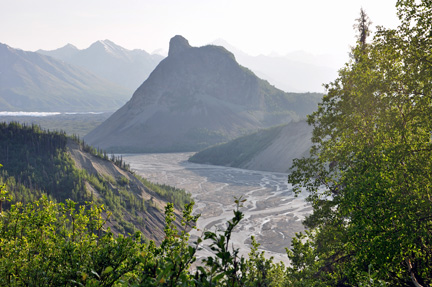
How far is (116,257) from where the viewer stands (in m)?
12.0

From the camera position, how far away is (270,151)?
175 metres

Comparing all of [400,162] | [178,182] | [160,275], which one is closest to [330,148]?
[400,162]

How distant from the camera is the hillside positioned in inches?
2753

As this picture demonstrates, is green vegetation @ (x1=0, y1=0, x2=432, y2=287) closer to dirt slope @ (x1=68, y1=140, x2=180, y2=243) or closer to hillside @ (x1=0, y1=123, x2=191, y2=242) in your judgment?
hillside @ (x1=0, y1=123, x2=191, y2=242)

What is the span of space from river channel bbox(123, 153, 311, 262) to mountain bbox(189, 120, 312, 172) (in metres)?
6.73

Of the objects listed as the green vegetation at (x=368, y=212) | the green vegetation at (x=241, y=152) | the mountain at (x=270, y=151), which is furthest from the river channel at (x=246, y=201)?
the green vegetation at (x=368, y=212)

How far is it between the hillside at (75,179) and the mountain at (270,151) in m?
77.8

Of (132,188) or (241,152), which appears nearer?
(132,188)

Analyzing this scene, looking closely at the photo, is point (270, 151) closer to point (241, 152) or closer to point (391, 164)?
point (241, 152)

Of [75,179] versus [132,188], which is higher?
[75,179]

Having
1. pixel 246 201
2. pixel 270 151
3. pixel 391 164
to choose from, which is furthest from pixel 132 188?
pixel 270 151

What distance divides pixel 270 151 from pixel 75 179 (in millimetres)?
112275

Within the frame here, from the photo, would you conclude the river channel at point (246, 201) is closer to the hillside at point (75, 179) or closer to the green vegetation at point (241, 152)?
the green vegetation at point (241, 152)

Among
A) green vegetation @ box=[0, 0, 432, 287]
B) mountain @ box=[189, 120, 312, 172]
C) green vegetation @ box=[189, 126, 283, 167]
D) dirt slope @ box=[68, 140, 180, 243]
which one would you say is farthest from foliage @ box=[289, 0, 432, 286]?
green vegetation @ box=[189, 126, 283, 167]
